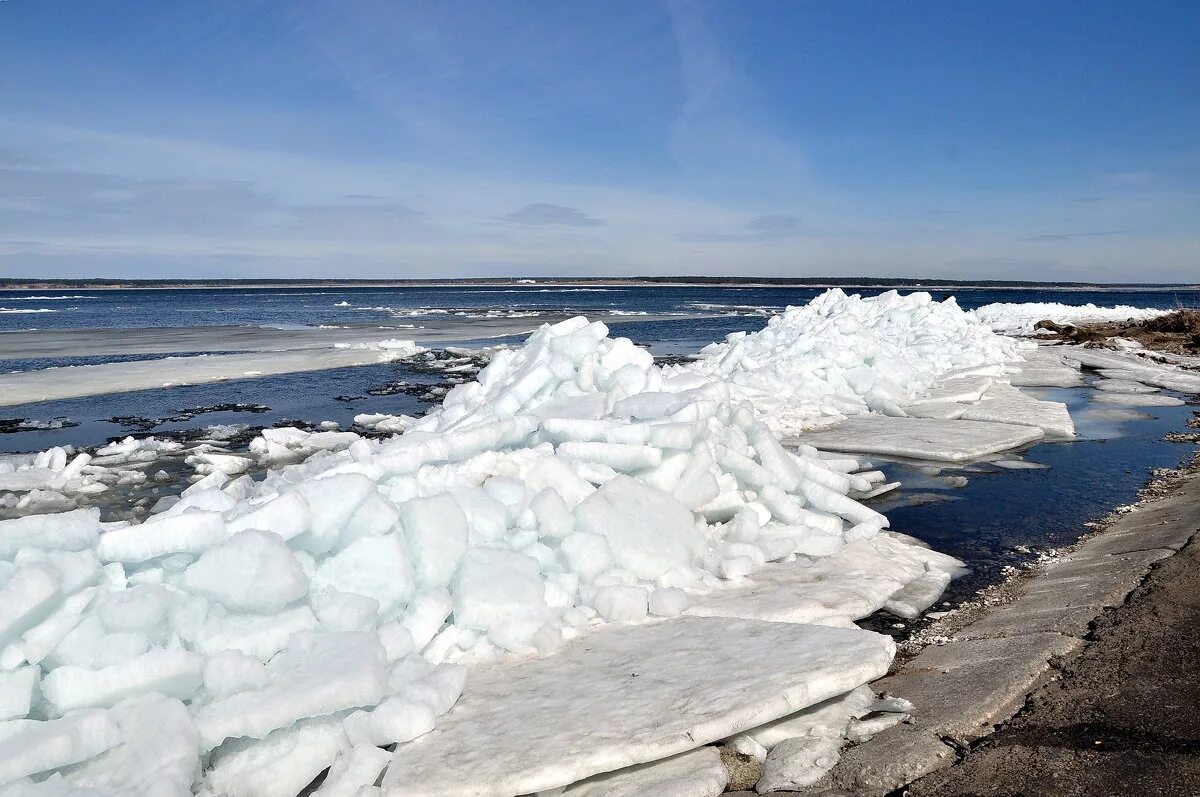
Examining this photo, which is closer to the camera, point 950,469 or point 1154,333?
point 950,469

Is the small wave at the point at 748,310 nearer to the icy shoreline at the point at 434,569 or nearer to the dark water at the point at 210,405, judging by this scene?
the dark water at the point at 210,405

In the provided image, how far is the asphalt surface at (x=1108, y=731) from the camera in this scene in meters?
1.88

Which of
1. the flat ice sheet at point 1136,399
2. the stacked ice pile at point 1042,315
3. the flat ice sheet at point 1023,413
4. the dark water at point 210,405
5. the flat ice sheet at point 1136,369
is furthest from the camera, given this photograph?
the stacked ice pile at point 1042,315

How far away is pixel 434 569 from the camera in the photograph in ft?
9.65

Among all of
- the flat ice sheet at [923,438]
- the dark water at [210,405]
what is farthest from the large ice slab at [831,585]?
the dark water at [210,405]

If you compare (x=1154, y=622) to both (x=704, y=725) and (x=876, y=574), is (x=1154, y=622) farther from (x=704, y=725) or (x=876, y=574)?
(x=704, y=725)

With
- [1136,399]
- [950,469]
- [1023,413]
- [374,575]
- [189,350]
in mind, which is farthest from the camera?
[189,350]

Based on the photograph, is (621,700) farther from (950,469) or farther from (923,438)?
(923,438)

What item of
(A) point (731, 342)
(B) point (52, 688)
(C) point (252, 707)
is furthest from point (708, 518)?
(A) point (731, 342)

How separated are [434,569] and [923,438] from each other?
197 inches

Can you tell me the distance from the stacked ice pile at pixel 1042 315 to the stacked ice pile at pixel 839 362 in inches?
411

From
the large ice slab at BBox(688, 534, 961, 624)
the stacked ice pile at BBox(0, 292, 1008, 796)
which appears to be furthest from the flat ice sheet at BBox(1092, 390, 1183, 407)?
the large ice slab at BBox(688, 534, 961, 624)

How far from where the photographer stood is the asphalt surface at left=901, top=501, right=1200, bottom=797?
1.88 metres

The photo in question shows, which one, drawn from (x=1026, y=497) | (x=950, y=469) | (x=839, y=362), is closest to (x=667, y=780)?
(x=1026, y=497)
